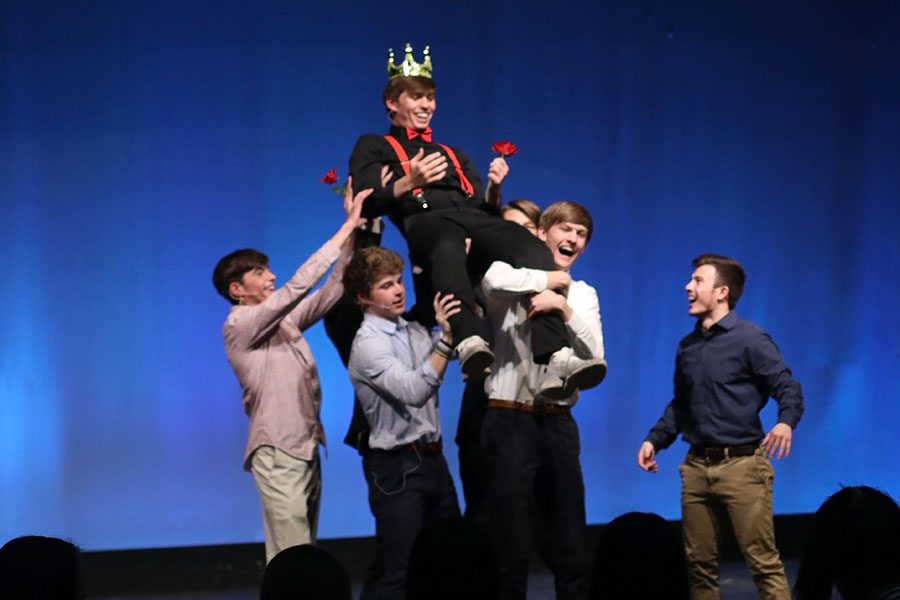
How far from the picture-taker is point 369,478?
13.4 ft

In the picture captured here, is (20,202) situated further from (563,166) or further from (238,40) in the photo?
(563,166)

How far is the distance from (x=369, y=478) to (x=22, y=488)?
2740 mm

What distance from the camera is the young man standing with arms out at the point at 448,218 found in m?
3.71

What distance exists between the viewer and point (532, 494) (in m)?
3.90

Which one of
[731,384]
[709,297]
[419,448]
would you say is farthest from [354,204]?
[731,384]

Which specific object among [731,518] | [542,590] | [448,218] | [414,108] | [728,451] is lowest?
[542,590]

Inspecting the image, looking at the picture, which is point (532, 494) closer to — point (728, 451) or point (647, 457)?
point (647, 457)

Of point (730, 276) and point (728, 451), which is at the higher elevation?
point (730, 276)

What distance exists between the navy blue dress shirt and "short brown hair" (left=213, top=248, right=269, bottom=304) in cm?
177

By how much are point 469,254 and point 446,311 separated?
1.22 ft

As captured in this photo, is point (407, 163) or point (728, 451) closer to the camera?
point (407, 163)

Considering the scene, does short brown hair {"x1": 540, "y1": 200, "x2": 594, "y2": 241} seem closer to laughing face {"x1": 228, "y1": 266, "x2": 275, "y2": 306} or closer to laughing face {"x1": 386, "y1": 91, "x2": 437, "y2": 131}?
laughing face {"x1": 386, "y1": 91, "x2": 437, "y2": 131}

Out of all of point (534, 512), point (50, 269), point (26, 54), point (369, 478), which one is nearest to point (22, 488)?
point (50, 269)

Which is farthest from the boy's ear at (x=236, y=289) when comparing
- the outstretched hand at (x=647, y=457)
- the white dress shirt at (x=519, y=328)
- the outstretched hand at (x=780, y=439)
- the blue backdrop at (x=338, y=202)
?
the outstretched hand at (x=780, y=439)
